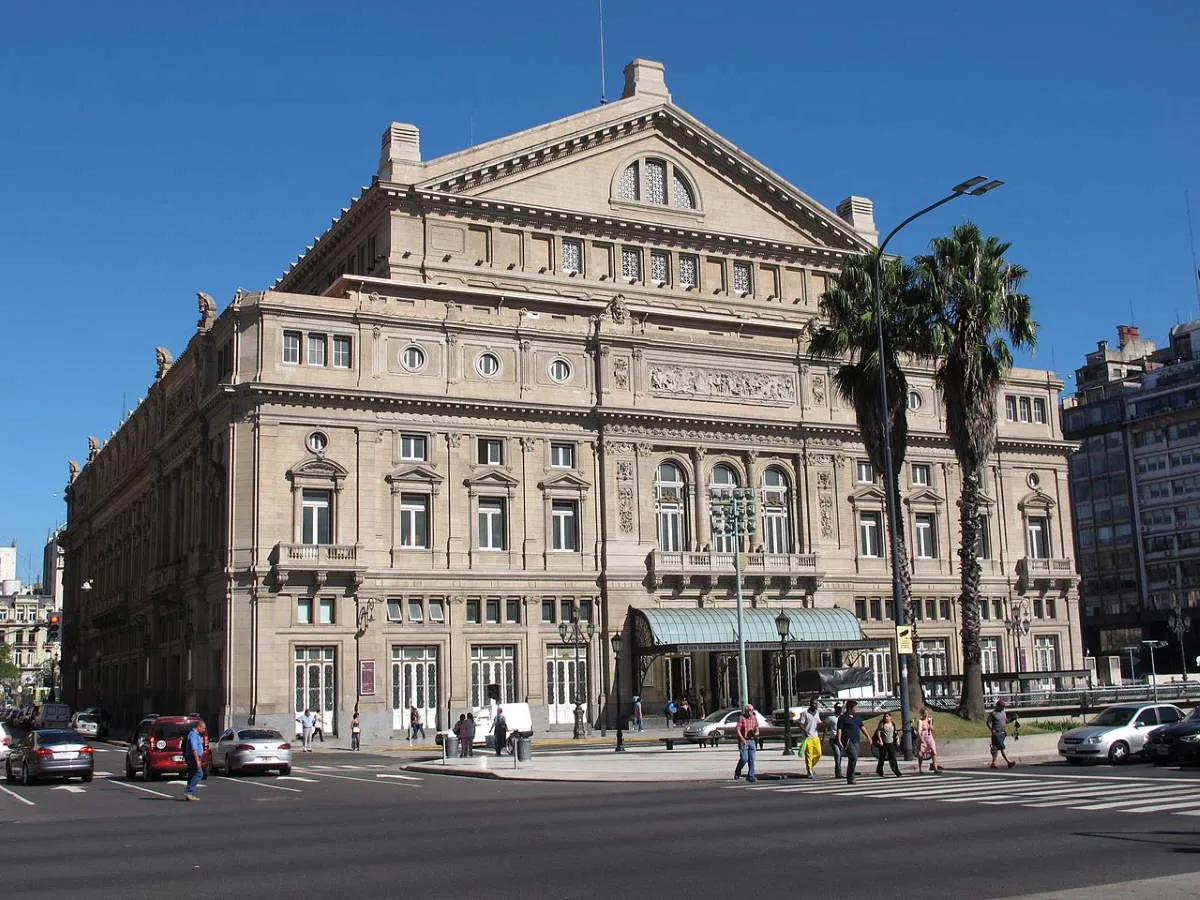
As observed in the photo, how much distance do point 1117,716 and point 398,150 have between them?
42.0 m

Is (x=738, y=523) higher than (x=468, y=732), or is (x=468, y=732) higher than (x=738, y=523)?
(x=738, y=523)

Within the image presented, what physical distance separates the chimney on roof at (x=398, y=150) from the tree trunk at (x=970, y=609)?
3269 centimetres

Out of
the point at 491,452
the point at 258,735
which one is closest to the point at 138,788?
the point at 258,735

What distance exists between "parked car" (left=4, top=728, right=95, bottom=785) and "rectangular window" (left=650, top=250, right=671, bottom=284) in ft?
132

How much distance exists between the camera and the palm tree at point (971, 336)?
139ft

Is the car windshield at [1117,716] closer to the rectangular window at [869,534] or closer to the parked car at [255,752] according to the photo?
the parked car at [255,752]

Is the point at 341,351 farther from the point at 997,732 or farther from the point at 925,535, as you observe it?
the point at 997,732

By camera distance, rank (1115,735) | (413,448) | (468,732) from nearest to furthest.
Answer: (1115,735), (468,732), (413,448)

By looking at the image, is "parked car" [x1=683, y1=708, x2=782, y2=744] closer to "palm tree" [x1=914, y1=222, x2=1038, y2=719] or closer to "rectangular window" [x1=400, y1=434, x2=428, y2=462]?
"palm tree" [x1=914, y1=222, x2=1038, y2=719]

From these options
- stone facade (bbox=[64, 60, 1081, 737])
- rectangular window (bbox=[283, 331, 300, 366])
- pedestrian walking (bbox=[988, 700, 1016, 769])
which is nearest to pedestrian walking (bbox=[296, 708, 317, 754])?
stone facade (bbox=[64, 60, 1081, 737])

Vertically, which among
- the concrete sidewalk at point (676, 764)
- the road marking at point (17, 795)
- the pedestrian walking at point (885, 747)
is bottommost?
the concrete sidewalk at point (676, 764)

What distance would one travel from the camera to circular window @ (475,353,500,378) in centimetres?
6112

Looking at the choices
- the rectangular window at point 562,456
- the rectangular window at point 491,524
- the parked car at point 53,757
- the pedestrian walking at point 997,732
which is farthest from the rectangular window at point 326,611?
the pedestrian walking at point 997,732

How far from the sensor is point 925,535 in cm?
7100
